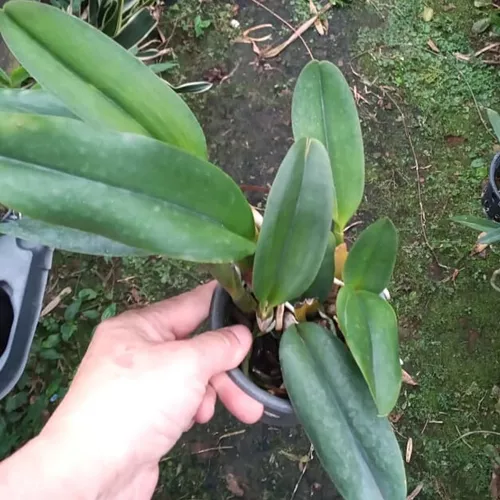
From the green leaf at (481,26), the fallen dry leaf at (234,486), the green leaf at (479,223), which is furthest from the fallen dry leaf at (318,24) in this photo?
the fallen dry leaf at (234,486)

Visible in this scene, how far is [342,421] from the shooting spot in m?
0.58

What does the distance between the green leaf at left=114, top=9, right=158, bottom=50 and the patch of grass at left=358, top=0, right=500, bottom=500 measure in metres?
0.48

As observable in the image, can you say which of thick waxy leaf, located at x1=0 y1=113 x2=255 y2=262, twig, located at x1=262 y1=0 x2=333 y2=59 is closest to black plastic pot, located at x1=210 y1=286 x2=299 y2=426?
thick waxy leaf, located at x1=0 y1=113 x2=255 y2=262

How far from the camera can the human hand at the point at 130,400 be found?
0.64 meters

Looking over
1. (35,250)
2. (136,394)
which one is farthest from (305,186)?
(35,250)

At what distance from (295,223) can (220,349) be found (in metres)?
0.18

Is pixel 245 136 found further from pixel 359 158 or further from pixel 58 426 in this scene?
pixel 58 426

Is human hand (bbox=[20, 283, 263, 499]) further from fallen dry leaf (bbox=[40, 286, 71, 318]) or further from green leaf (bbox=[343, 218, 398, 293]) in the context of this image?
fallen dry leaf (bbox=[40, 286, 71, 318])

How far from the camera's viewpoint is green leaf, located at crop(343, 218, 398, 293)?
0.60 m

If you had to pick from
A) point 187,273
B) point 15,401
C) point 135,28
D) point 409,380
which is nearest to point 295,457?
point 409,380

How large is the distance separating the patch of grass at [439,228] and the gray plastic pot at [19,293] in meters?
0.64

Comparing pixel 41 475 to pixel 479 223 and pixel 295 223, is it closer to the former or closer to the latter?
pixel 295 223

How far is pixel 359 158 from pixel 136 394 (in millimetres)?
331

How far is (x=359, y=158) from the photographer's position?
664mm
